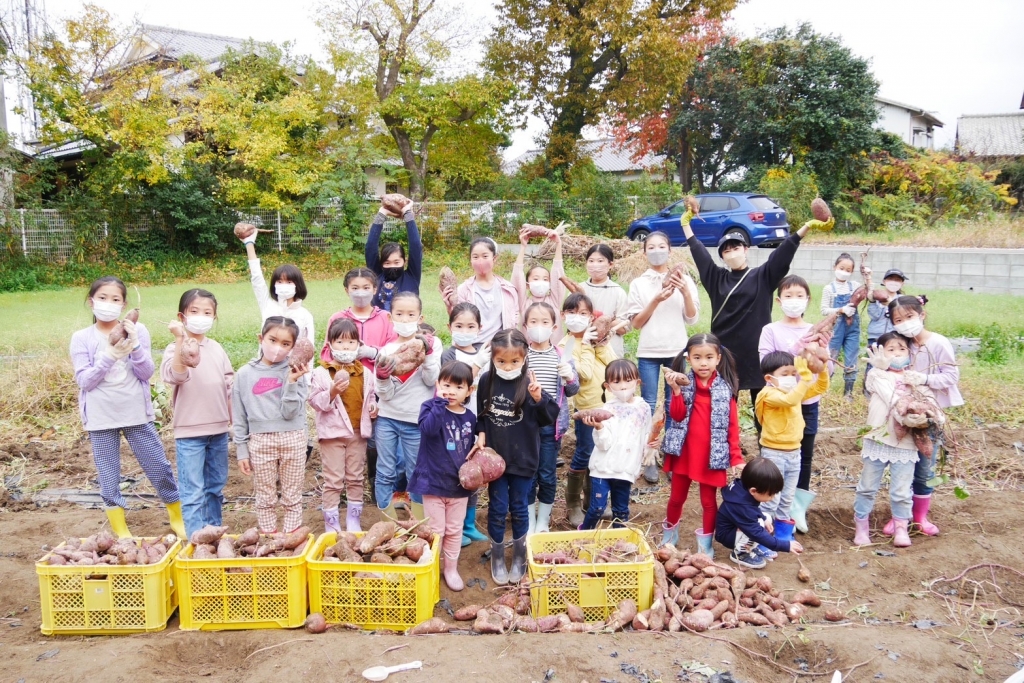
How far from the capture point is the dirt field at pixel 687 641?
3.10m

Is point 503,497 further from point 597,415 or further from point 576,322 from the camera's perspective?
point 576,322

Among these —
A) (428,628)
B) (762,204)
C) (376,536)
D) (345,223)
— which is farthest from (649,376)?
(345,223)

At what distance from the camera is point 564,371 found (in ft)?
14.3

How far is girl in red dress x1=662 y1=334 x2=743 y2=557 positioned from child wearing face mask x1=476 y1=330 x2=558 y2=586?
0.75m

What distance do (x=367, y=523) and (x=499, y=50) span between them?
18.9 m

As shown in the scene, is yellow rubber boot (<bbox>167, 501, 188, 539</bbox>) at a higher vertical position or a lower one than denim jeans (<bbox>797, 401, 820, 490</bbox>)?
lower

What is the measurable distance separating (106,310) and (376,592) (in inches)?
87.9

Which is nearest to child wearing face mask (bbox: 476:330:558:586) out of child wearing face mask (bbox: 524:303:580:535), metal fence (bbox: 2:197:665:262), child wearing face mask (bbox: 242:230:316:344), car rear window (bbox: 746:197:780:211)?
child wearing face mask (bbox: 524:303:580:535)

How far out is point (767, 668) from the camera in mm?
3225

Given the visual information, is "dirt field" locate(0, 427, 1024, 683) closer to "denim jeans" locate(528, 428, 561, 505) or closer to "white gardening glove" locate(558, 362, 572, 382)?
"denim jeans" locate(528, 428, 561, 505)

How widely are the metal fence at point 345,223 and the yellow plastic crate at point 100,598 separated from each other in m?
16.5

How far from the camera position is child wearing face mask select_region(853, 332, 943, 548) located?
448 centimetres

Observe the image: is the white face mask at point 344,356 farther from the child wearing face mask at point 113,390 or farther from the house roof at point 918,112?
the house roof at point 918,112

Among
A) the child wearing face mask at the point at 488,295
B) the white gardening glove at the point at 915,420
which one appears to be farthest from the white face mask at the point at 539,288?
the white gardening glove at the point at 915,420
